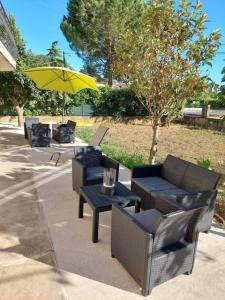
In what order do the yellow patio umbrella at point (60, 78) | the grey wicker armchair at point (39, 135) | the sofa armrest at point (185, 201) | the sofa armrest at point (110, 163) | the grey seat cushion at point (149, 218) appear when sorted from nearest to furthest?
the sofa armrest at point (185, 201) → the grey seat cushion at point (149, 218) → the sofa armrest at point (110, 163) → the yellow patio umbrella at point (60, 78) → the grey wicker armchair at point (39, 135)

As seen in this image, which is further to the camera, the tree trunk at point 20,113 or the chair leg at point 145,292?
the tree trunk at point 20,113

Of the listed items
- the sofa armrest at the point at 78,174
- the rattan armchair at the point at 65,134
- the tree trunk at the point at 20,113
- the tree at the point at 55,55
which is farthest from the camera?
the tree at the point at 55,55

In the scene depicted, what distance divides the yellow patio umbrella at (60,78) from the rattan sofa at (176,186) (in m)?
4.43

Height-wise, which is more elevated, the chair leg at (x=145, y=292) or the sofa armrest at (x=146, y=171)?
the sofa armrest at (x=146, y=171)

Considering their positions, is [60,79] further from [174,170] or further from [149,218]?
[149,218]

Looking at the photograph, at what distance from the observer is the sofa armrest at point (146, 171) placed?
4350 millimetres

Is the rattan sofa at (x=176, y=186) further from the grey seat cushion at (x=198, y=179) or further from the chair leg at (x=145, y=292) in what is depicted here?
the chair leg at (x=145, y=292)

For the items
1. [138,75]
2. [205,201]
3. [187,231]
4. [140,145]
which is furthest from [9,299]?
[140,145]

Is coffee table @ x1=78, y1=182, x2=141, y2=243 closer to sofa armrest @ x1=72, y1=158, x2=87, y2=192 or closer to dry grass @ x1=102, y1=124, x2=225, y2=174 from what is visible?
sofa armrest @ x1=72, y1=158, x2=87, y2=192

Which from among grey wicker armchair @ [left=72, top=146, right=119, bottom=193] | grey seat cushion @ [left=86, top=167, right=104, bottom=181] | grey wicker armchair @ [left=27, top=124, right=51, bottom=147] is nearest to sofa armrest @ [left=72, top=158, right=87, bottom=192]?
grey wicker armchair @ [left=72, top=146, right=119, bottom=193]

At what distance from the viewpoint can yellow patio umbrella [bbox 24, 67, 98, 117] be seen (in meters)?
7.62

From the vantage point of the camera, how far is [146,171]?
447 cm

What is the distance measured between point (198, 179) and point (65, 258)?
220 cm

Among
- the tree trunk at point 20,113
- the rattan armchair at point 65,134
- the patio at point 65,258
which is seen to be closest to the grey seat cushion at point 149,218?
the patio at point 65,258
